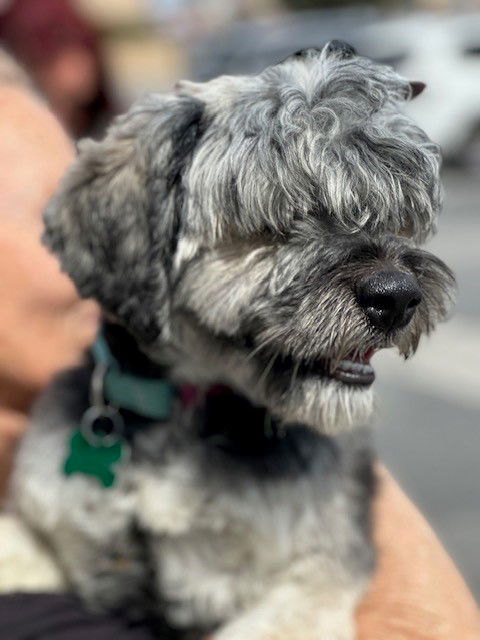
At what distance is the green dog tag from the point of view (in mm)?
2213

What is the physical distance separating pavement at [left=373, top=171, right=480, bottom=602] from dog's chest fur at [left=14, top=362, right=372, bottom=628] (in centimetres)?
180

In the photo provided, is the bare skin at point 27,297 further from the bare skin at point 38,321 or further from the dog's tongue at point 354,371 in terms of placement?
the dog's tongue at point 354,371

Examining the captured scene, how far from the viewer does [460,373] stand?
21.6ft

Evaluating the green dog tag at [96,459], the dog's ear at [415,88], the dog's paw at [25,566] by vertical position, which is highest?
the dog's ear at [415,88]

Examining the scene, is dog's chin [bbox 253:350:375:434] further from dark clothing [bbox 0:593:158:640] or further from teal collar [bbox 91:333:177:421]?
dark clothing [bbox 0:593:158:640]

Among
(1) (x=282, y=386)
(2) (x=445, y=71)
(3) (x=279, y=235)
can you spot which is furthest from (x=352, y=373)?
(2) (x=445, y=71)

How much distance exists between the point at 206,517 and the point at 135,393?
0.31 metres

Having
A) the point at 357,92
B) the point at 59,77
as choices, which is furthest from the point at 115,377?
the point at 59,77

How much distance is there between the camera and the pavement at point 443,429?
4.84m

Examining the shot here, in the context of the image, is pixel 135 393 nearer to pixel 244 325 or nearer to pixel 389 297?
pixel 244 325

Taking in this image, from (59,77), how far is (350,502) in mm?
2611

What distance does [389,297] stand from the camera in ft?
6.31

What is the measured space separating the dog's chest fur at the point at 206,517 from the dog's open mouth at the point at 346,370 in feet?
0.70


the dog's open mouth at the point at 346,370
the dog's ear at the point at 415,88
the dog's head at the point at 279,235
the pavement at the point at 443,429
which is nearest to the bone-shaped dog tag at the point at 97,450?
the dog's head at the point at 279,235
